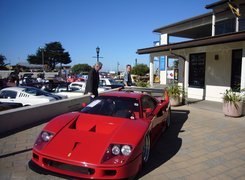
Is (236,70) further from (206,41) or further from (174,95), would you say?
(174,95)

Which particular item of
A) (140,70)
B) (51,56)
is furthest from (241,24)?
(51,56)

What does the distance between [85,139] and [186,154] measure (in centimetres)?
222

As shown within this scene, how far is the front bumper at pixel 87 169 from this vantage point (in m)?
3.04

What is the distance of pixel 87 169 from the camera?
307cm

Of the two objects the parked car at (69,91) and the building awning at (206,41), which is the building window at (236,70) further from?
the parked car at (69,91)

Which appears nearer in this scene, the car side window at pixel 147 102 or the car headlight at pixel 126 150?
the car headlight at pixel 126 150

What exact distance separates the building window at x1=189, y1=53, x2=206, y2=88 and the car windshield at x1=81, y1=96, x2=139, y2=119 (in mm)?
8757

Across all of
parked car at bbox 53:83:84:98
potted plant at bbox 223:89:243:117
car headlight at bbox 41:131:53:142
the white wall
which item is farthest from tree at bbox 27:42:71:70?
car headlight at bbox 41:131:53:142

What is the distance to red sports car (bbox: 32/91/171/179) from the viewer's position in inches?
122

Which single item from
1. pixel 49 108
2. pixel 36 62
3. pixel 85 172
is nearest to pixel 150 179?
pixel 85 172

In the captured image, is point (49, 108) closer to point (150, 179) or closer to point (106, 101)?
point (106, 101)

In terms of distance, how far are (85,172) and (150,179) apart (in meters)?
1.05

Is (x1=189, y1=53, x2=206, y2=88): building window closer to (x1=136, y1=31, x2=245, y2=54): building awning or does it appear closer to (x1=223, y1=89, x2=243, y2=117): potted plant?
(x1=136, y1=31, x2=245, y2=54): building awning

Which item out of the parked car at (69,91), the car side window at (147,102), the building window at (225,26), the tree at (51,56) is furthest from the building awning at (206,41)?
the tree at (51,56)
